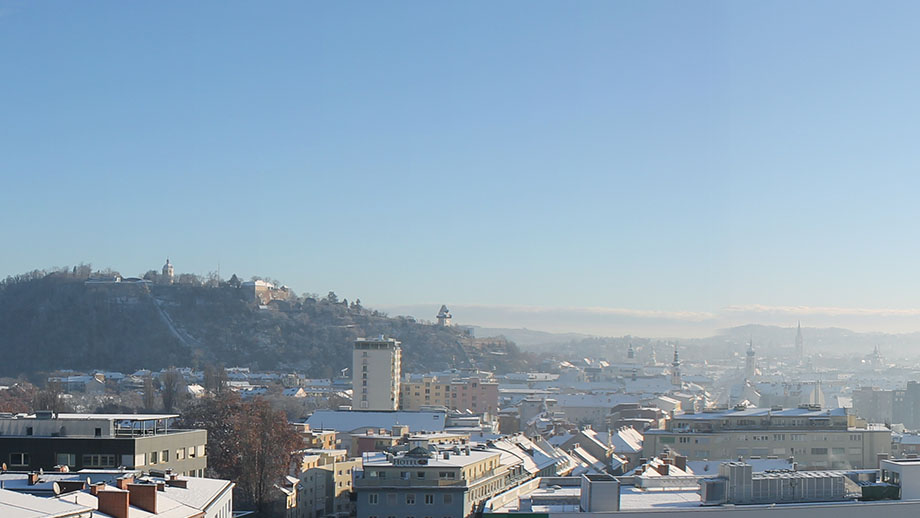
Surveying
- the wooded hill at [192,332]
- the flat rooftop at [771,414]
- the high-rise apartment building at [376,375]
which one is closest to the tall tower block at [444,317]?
the wooded hill at [192,332]

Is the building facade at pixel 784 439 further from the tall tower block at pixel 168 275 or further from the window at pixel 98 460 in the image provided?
the tall tower block at pixel 168 275

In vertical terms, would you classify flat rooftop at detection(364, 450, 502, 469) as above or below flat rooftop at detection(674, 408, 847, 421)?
below

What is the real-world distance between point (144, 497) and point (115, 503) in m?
0.70

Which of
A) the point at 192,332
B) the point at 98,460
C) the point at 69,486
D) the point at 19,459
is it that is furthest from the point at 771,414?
the point at 192,332

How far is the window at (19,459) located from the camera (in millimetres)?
16672

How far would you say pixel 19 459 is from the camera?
1670cm

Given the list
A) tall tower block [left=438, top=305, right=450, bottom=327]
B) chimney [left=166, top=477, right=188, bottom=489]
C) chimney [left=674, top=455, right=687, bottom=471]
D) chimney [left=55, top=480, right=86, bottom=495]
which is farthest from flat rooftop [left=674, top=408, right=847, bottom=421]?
tall tower block [left=438, top=305, right=450, bottom=327]

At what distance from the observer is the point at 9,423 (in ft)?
57.8

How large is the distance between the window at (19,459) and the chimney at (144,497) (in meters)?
6.07

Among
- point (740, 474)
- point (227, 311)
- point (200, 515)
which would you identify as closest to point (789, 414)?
point (740, 474)

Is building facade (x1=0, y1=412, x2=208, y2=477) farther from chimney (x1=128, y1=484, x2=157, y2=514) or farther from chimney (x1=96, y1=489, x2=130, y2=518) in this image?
chimney (x1=96, y1=489, x2=130, y2=518)

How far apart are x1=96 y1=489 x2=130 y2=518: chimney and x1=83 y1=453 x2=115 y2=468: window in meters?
5.96

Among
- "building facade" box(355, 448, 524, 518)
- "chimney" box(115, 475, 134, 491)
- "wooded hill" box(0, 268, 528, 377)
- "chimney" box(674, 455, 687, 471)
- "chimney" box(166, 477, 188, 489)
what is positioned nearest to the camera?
"chimney" box(115, 475, 134, 491)

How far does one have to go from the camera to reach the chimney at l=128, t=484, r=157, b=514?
11.1 metres
